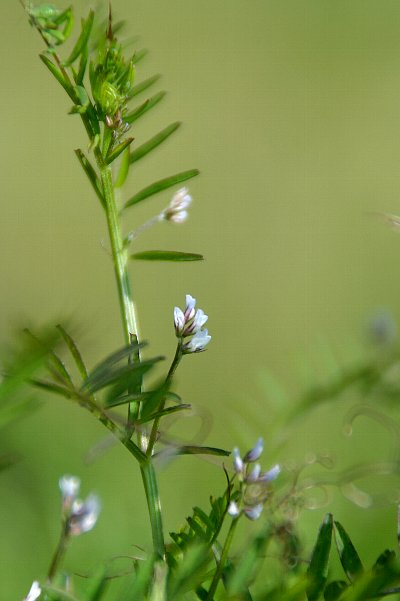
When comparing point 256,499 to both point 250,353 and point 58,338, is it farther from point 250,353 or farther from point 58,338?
point 250,353

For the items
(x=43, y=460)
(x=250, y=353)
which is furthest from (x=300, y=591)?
(x=250, y=353)

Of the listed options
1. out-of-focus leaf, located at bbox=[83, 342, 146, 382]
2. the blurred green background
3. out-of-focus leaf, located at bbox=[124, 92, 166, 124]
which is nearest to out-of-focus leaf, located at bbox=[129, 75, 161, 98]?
out-of-focus leaf, located at bbox=[124, 92, 166, 124]

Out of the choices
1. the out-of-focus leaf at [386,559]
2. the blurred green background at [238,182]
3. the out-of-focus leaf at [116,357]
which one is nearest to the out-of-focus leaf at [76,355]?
the out-of-focus leaf at [116,357]

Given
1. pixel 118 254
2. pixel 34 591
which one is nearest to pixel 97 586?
pixel 34 591

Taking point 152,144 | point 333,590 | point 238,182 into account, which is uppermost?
point 152,144

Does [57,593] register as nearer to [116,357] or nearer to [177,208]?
[116,357]

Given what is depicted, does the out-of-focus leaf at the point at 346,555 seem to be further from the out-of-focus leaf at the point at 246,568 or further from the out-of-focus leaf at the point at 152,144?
the out-of-focus leaf at the point at 152,144
